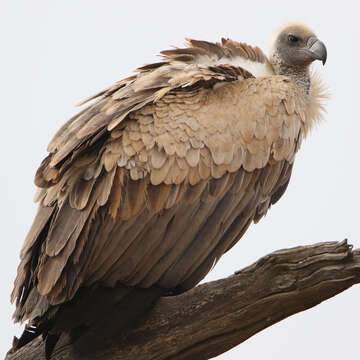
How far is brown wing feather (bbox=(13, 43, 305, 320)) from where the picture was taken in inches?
183

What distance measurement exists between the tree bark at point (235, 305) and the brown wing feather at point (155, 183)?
28 centimetres

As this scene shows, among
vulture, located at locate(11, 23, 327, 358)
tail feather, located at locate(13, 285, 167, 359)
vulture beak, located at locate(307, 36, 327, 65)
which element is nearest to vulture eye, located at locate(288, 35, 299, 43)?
vulture beak, located at locate(307, 36, 327, 65)

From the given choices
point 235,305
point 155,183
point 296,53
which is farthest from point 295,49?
point 235,305

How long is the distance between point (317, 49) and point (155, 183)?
8.14 feet

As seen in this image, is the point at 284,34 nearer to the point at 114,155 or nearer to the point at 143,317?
the point at 114,155

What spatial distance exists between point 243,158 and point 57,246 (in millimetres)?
1444

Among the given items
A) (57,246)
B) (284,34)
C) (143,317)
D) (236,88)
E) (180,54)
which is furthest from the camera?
(284,34)

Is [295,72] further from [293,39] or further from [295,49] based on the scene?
[293,39]

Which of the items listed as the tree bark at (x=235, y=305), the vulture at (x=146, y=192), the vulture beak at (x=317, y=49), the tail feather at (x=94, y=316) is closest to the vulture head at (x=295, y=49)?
the vulture beak at (x=317, y=49)

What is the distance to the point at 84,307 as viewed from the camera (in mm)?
4672


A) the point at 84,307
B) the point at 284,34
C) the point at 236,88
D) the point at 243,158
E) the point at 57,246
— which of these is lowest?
the point at 84,307

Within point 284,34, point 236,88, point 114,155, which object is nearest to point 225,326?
point 114,155

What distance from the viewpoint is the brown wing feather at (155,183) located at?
464 cm

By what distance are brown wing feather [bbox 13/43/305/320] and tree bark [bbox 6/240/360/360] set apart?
28 centimetres
